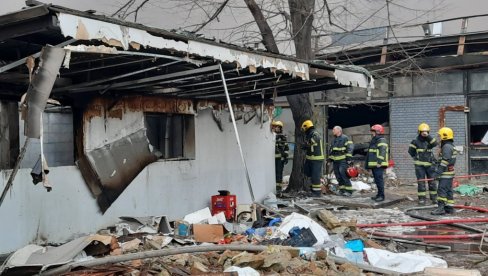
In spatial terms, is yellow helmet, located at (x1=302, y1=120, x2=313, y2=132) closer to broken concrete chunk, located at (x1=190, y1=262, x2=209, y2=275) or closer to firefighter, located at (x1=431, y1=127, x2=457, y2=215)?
firefighter, located at (x1=431, y1=127, x2=457, y2=215)

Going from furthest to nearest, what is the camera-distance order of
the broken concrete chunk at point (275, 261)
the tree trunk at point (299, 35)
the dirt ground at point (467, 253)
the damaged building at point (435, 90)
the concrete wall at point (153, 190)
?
→ the damaged building at point (435, 90) → the tree trunk at point (299, 35) → the concrete wall at point (153, 190) → the dirt ground at point (467, 253) → the broken concrete chunk at point (275, 261)

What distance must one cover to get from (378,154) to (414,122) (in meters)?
5.18

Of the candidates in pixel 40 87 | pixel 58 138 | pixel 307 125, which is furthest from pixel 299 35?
pixel 40 87

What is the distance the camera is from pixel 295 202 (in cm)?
1231

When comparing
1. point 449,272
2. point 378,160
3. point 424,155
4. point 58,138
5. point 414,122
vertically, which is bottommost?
point 449,272

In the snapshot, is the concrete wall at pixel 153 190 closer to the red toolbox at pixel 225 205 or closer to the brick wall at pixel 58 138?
the red toolbox at pixel 225 205

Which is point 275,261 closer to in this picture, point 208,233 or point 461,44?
point 208,233

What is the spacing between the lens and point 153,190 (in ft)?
30.5

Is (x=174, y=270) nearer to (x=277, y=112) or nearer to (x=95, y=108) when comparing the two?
(x=95, y=108)

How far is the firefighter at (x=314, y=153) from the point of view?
516 inches

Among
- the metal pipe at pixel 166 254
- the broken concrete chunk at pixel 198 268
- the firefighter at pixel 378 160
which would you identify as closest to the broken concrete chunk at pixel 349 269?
the metal pipe at pixel 166 254

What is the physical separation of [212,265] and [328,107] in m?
14.0

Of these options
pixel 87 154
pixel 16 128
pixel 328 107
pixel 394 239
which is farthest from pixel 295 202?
pixel 328 107

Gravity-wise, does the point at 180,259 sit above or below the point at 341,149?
below
